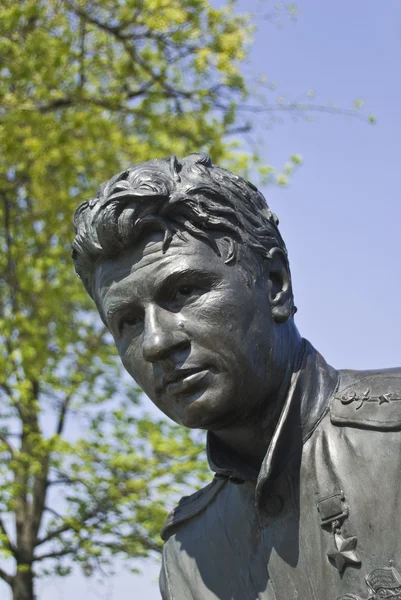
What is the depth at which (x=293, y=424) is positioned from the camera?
2359 millimetres

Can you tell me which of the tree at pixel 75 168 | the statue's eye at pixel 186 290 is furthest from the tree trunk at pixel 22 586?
the statue's eye at pixel 186 290

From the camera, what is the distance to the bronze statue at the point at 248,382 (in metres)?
2.23

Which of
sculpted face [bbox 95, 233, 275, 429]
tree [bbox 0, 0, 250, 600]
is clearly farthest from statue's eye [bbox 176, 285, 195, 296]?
tree [bbox 0, 0, 250, 600]

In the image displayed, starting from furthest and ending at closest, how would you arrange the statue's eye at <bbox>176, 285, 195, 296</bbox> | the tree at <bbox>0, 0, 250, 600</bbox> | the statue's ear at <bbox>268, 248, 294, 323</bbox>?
1. the tree at <bbox>0, 0, 250, 600</bbox>
2. the statue's ear at <bbox>268, 248, 294, 323</bbox>
3. the statue's eye at <bbox>176, 285, 195, 296</bbox>

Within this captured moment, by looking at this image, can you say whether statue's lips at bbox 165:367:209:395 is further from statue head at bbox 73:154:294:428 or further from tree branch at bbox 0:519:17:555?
tree branch at bbox 0:519:17:555

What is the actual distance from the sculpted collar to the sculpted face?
0.09m

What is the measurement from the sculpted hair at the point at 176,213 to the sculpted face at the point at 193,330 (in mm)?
42

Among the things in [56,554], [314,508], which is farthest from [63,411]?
[314,508]

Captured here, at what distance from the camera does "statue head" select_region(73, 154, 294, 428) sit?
2.24 meters

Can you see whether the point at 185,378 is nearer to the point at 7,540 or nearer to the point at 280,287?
the point at 280,287

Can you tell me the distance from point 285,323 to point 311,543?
1.78 feet

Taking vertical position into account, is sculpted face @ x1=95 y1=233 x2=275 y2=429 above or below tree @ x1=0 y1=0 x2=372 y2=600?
below

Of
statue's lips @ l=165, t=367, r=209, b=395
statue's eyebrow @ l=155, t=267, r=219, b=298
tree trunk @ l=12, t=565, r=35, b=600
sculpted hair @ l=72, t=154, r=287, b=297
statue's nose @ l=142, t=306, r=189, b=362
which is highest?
tree trunk @ l=12, t=565, r=35, b=600

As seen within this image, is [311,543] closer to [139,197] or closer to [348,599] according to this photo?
[348,599]
